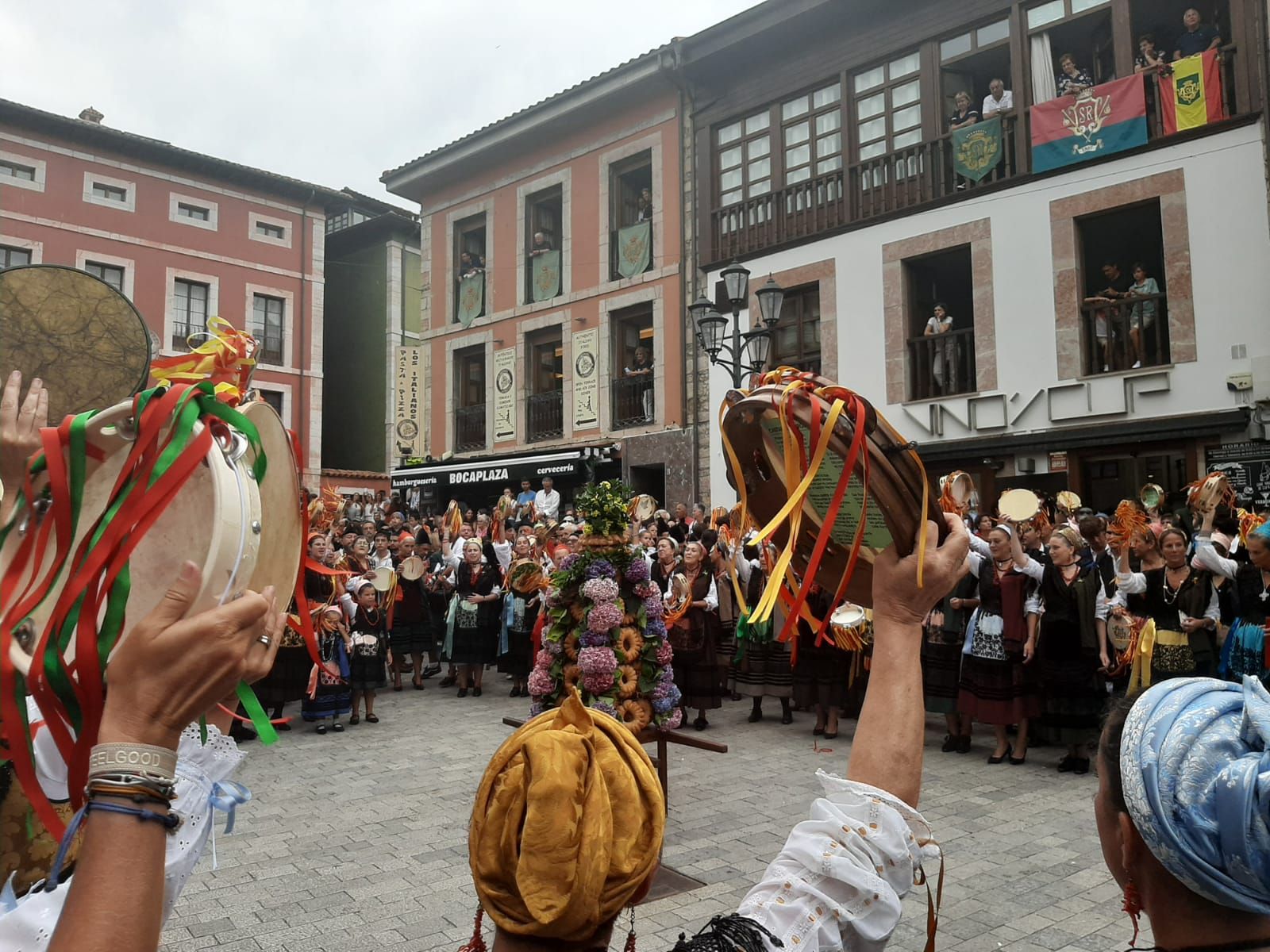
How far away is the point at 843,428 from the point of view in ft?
6.02

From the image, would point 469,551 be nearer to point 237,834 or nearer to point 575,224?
point 237,834

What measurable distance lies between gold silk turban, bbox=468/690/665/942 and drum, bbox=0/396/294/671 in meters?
0.51

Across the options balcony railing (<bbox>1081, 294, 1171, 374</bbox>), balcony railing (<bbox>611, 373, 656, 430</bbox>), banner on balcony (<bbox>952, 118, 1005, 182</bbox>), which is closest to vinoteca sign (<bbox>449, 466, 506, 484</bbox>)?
balcony railing (<bbox>611, 373, 656, 430</bbox>)

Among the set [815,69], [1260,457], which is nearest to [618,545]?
[1260,457]

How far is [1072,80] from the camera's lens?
12.9 metres

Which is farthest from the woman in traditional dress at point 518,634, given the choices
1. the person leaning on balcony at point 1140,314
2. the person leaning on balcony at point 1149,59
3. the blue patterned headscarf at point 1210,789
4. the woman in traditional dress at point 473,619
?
the person leaning on balcony at point 1149,59

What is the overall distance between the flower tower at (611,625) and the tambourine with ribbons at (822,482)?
4177mm

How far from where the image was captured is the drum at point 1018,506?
8.82 metres

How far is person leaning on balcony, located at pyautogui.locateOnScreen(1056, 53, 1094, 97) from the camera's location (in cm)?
1279

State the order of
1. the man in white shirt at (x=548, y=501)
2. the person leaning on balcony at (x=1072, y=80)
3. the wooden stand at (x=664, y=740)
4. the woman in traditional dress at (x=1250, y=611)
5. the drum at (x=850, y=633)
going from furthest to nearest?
the man in white shirt at (x=548, y=501) → the person leaning on balcony at (x=1072, y=80) → the drum at (x=850, y=633) → the woman in traditional dress at (x=1250, y=611) → the wooden stand at (x=664, y=740)

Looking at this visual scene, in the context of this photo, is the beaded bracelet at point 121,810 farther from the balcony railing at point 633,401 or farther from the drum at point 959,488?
Result: the balcony railing at point 633,401

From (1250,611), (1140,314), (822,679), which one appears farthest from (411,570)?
(1140,314)

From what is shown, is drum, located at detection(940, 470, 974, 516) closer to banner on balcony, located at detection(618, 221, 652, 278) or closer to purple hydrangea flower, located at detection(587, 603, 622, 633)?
purple hydrangea flower, located at detection(587, 603, 622, 633)

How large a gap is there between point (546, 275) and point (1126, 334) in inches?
475
